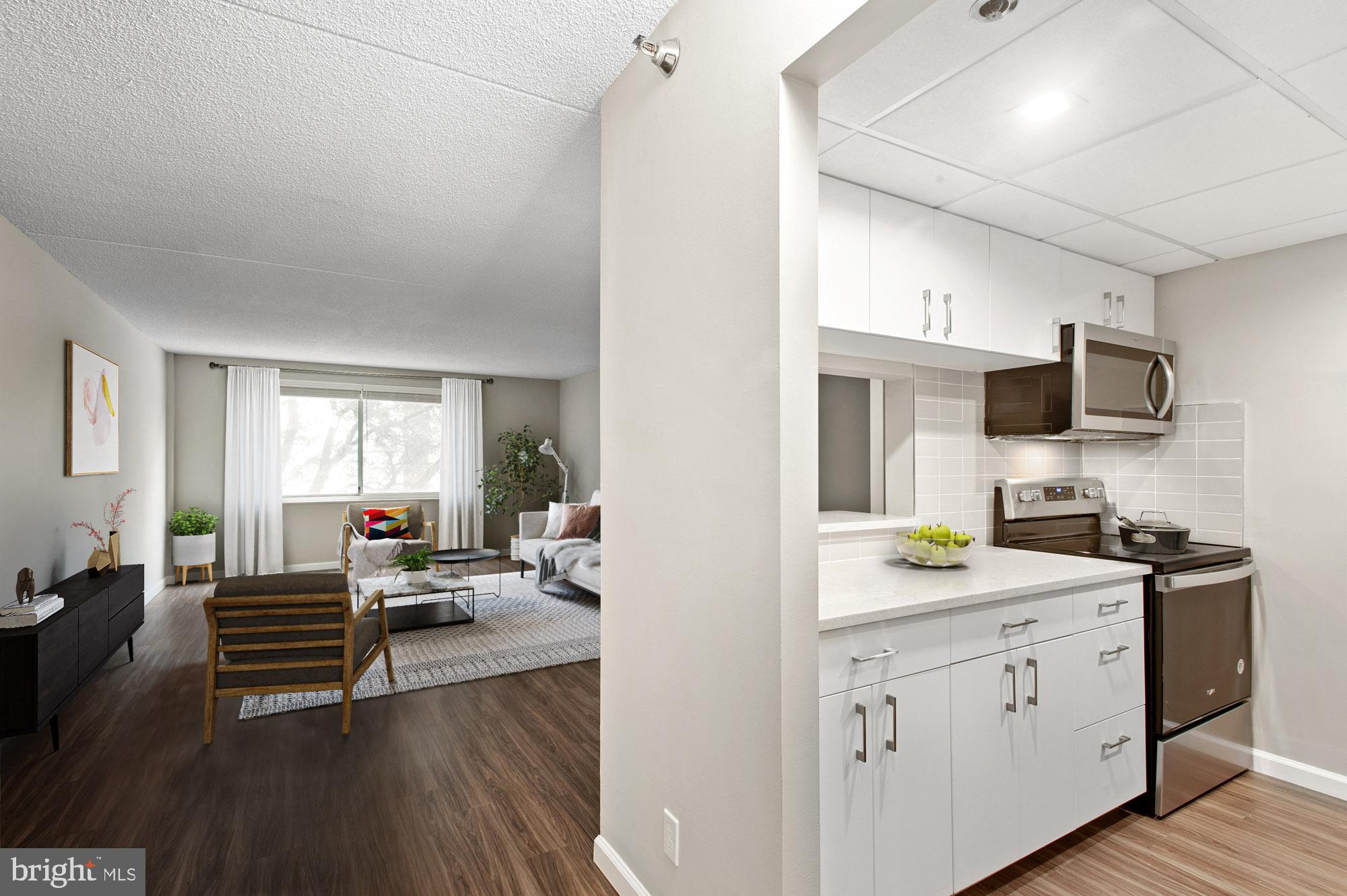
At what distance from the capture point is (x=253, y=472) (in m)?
7.10

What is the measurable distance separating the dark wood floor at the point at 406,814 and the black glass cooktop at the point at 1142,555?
3.01 ft

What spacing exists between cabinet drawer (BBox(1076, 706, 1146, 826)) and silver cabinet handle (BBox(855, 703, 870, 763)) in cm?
101

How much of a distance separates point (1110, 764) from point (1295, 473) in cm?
159

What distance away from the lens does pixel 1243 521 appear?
2916 millimetres

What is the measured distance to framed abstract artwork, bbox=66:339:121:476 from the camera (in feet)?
12.4

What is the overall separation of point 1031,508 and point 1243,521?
89 cm

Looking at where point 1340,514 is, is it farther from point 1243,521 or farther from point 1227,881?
point 1227,881

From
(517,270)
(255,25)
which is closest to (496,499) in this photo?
(517,270)

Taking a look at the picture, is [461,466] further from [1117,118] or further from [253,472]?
[1117,118]

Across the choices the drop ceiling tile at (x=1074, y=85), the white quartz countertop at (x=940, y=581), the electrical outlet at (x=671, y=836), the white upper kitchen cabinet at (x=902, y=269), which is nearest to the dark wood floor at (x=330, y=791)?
the electrical outlet at (x=671, y=836)

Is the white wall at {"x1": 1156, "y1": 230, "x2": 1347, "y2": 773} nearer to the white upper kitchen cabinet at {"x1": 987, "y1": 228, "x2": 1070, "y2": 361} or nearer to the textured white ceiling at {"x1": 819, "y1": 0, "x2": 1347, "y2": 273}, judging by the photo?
the textured white ceiling at {"x1": 819, "y1": 0, "x2": 1347, "y2": 273}

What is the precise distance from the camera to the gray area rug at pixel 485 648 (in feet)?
11.8

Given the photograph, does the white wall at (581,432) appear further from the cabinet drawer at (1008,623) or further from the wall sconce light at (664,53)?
the wall sconce light at (664,53)

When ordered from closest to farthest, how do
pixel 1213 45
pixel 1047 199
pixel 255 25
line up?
pixel 1213 45 < pixel 255 25 < pixel 1047 199
